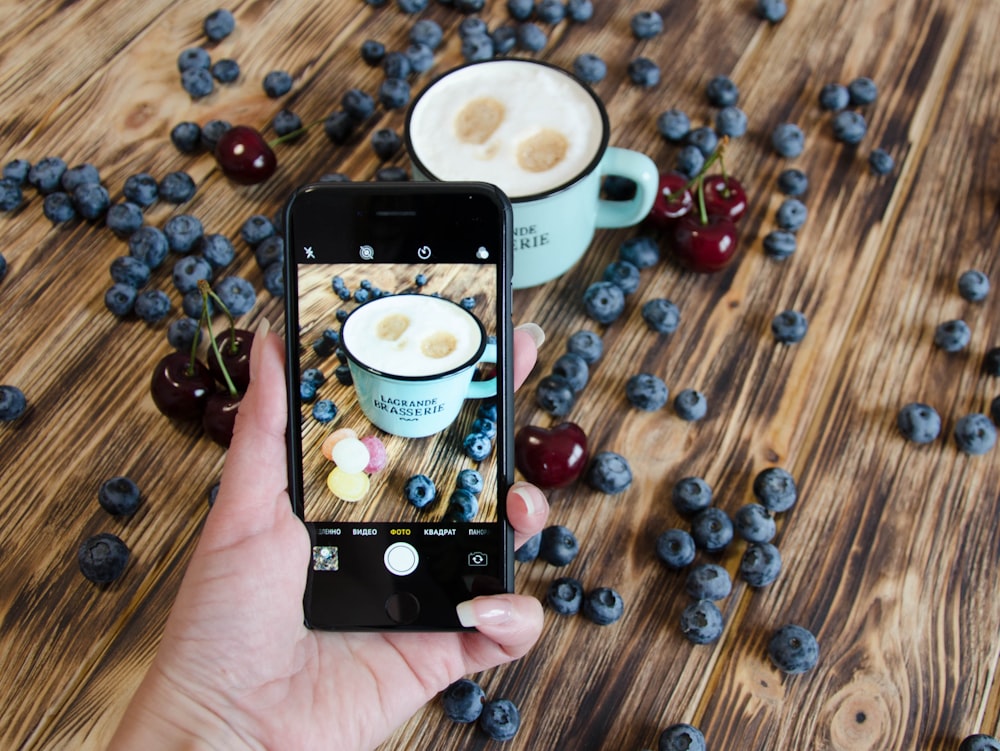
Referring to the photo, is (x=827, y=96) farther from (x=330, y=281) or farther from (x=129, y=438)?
(x=129, y=438)

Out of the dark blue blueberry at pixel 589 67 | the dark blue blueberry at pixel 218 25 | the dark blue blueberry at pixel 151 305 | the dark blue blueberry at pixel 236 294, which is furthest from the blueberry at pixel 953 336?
the dark blue blueberry at pixel 218 25

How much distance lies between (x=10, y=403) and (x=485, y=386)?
58 centimetres

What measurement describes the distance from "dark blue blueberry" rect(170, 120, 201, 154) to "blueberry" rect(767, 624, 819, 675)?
996mm

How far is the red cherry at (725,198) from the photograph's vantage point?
1272mm

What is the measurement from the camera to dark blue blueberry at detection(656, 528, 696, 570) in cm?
103

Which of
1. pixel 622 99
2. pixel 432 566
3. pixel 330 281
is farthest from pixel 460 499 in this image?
pixel 622 99

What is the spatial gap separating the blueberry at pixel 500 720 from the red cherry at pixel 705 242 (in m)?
0.61

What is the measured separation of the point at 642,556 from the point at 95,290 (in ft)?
2.50

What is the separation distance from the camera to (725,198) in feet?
4.19

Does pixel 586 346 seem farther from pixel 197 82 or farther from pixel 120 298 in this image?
pixel 197 82

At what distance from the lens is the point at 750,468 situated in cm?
111

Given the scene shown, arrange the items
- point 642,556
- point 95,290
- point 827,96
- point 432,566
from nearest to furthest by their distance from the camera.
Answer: point 432,566 < point 642,556 < point 95,290 < point 827,96

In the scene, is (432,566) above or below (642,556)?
above

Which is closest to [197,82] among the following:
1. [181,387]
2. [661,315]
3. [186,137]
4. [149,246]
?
[186,137]
